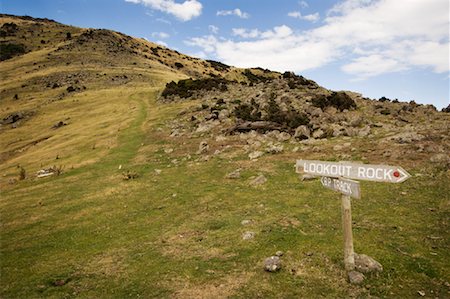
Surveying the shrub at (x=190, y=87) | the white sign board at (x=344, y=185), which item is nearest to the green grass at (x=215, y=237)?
the white sign board at (x=344, y=185)

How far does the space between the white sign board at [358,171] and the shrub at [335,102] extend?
26716 mm

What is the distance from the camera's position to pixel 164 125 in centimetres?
3959

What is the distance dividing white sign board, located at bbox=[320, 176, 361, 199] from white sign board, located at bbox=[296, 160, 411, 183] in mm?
166

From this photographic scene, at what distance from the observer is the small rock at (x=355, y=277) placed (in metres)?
10.4

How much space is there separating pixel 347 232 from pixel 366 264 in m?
1.46

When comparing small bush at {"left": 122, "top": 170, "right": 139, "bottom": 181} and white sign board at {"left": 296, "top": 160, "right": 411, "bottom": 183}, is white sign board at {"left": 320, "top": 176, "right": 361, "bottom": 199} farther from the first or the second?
small bush at {"left": 122, "top": 170, "right": 139, "bottom": 181}

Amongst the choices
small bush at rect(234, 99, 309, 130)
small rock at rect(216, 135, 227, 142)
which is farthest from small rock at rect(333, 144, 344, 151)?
small rock at rect(216, 135, 227, 142)

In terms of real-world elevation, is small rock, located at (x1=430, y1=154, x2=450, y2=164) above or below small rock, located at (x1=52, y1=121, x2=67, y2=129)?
below

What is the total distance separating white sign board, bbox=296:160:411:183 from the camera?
8.74 m

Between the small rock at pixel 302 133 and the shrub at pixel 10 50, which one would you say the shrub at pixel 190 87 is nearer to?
the small rock at pixel 302 133

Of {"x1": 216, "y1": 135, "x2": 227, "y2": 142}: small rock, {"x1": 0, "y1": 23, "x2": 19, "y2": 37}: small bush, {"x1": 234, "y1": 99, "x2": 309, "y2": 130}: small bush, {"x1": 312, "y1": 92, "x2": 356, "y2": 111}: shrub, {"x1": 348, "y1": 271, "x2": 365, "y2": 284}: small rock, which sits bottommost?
{"x1": 348, "y1": 271, "x2": 365, "y2": 284}: small rock

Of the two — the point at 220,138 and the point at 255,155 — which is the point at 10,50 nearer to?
the point at 220,138

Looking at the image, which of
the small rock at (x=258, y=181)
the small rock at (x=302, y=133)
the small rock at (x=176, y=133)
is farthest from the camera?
the small rock at (x=176, y=133)

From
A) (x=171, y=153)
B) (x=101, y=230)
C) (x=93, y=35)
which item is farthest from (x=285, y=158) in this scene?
(x=93, y=35)
